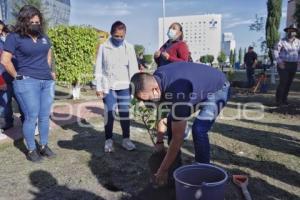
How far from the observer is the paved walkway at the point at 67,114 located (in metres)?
5.79

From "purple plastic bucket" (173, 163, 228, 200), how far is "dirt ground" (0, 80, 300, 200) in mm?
284

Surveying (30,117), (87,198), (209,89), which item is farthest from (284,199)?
(30,117)

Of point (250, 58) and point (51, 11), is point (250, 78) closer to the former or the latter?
point (250, 58)

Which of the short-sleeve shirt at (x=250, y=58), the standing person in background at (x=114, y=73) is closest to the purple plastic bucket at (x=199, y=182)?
the standing person in background at (x=114, y=73)

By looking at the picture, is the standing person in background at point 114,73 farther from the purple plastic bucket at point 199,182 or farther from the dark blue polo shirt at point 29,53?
the purple plastic bucket at point 199,182

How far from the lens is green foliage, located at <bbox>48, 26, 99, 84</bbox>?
999 centimetres

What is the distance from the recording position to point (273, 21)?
2544 centimetres

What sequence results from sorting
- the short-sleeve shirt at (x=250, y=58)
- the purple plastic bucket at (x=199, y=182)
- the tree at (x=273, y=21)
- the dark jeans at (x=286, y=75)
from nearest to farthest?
the purple plastic bucket at (x=199, y=182) < the dark jeans at (x=286, y=75) < the short-sleeve shirt at (x=250, y=58) < the tree at (x=273, y=21)

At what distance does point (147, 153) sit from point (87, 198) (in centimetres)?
151

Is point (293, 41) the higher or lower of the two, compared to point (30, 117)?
higher

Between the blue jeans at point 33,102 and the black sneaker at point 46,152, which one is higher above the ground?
the blue jeans at point 33,102

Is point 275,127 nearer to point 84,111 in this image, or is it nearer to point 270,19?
point 84,111

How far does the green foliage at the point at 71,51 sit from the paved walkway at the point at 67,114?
1.12 meters

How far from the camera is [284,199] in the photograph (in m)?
3.33
